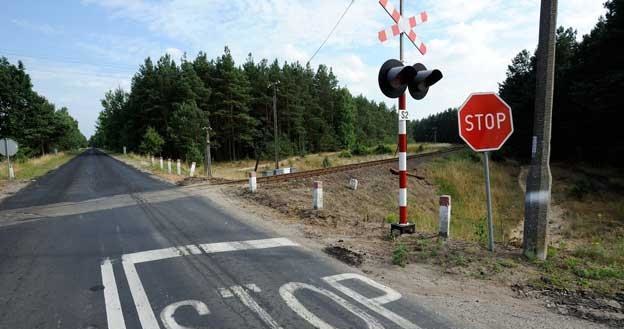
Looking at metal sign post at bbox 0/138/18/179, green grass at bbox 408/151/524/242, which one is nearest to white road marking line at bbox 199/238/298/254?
green grass at bbox 408/151/524/242

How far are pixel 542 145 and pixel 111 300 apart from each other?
585 centimetres

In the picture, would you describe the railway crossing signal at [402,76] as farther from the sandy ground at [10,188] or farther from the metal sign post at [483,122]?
the sandy ground at [10,188]

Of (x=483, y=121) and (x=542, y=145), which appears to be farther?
(x=483, y=121)

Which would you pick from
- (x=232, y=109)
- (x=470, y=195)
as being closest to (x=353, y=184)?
(x=470, y=195)

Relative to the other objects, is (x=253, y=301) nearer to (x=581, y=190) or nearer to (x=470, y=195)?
(x=470, y=195)

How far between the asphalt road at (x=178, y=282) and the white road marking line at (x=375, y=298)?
11 mm

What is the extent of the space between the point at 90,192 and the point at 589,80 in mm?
33640

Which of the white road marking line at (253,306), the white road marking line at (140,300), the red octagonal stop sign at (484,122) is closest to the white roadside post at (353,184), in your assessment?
the red octagonal stop sign at (484,122)

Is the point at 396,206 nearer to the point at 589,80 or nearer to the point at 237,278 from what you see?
the point at 237,278

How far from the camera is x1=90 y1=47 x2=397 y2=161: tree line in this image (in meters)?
47.2

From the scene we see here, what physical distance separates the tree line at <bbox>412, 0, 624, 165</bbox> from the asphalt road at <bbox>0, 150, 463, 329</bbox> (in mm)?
27645

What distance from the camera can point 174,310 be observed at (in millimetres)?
3646

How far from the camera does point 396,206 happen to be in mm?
14438

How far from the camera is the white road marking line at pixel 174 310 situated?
335cm
